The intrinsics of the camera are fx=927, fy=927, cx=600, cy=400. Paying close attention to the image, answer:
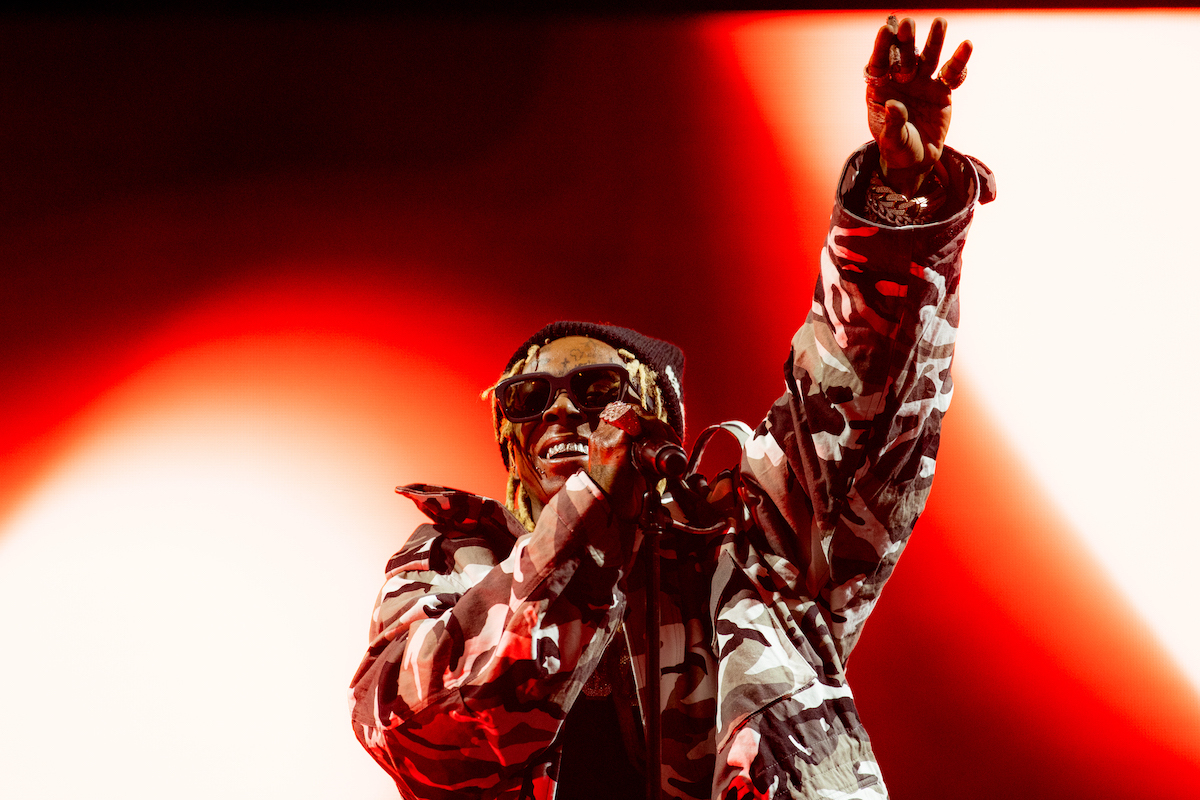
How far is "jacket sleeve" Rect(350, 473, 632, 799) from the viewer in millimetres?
918

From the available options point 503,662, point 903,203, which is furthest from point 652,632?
point 903,203

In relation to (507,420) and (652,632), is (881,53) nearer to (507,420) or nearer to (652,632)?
(652,632)

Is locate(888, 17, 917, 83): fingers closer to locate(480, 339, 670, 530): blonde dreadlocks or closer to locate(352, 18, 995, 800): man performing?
locate(352, 18, 995, 800): man performing

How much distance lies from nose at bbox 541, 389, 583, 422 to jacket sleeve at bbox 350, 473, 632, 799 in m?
0.46

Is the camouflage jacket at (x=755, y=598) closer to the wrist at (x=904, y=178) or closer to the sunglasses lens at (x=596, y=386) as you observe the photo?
the wrist at (x=904, y=178)

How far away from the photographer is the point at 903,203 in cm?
96

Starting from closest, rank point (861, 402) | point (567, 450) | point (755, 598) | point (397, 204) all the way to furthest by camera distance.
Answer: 1. point (861, 402)
2. point (755, 598)
3. point (567, 450)
4. point (397, 204)

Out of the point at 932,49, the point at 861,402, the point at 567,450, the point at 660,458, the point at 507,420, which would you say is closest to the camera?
the point at 660,458

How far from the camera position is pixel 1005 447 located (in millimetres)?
1826

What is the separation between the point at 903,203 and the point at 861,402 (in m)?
0.21

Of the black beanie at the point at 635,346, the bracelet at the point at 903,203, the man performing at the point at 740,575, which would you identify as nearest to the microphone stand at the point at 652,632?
the man performing at the point at 740,575

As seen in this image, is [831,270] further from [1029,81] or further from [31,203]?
[31,203]

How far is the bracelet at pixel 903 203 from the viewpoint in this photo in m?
0.95

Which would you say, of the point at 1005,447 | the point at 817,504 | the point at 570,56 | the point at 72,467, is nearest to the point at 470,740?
the point at 817,504
